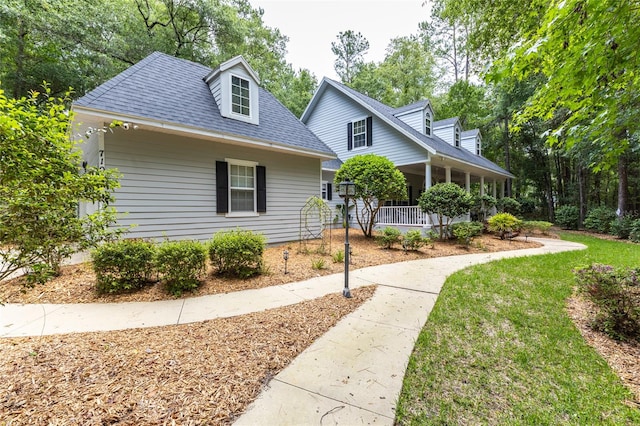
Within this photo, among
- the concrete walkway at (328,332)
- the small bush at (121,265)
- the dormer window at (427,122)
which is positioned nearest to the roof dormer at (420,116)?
the dormer window at (427,122)

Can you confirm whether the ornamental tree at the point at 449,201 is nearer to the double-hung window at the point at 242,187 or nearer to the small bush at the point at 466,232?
the small bush at the point at 466,232

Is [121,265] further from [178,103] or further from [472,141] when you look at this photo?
[472,141]

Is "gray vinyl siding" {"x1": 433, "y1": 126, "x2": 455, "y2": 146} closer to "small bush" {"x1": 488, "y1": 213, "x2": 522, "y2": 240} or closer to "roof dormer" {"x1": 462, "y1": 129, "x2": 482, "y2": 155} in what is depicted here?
"roof dormer" {"x1": 462, "y1": 129, "x2": 482, "y2": 155}

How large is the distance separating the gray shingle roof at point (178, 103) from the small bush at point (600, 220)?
1473cm

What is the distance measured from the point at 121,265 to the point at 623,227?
1773cm

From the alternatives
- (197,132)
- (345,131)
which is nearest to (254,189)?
(197,132)

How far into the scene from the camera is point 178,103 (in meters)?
6.78

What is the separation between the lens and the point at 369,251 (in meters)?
7.72

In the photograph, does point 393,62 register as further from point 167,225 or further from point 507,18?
point 167,225

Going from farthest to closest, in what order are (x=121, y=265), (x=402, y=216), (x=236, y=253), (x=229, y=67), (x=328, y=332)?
(x=402, y=216)
(x=229, y=67)
(x=236, y=253)
(x=121, y=265)
(x=328, y=332)

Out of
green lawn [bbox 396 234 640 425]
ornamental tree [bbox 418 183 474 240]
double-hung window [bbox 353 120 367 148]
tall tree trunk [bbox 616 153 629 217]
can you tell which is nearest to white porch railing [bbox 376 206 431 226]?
ornamental tree [bbox 418 183 474 240]

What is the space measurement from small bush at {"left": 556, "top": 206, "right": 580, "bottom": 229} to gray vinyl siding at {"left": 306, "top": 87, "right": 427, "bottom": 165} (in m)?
12.0

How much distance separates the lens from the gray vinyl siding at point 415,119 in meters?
13.1

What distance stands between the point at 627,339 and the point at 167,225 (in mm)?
8138
